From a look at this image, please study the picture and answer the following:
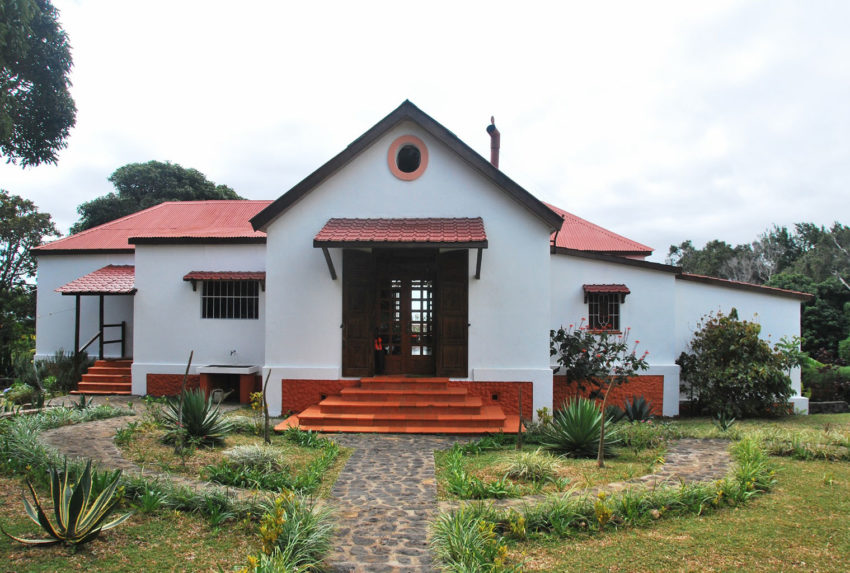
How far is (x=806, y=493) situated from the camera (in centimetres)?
583

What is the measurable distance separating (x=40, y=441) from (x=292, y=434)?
11.4 ft

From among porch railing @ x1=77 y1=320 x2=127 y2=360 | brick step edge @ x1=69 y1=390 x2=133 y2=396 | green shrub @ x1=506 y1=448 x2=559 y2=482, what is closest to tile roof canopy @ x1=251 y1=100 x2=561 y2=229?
green shrub @ x1=506 y1=448 x2=559 y2=482

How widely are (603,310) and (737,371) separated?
313 centimetres

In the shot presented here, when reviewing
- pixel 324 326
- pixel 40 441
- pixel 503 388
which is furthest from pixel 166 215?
pixel 503 388

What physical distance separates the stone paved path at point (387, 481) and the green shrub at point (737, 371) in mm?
3786

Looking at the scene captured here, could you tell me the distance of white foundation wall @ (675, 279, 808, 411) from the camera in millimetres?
12734

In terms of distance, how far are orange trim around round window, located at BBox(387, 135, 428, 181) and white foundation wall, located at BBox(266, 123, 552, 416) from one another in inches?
4.2

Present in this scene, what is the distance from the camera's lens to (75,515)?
4.31 meters

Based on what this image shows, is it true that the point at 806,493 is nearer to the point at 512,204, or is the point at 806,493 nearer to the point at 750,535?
the point at 750,535

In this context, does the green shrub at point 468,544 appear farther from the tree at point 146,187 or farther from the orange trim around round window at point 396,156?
the tree at point 146,187

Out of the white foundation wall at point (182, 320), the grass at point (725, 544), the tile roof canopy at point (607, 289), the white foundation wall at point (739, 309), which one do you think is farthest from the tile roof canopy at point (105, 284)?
the white foundation wall at point (739, 309)

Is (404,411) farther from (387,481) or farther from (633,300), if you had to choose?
(633,300)

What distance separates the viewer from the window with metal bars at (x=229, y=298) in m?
13.1

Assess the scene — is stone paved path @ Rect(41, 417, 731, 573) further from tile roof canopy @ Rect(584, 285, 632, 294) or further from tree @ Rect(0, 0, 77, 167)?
tree @ Rect(0, 0, 77, 167)
